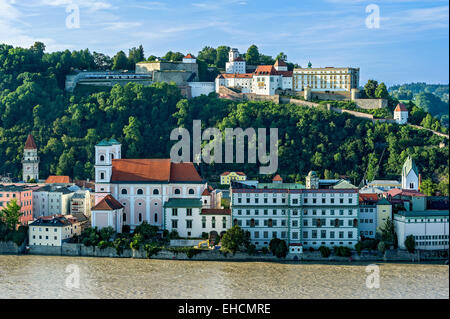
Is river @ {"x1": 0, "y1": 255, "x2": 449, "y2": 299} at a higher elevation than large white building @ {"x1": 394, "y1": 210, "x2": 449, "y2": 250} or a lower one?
lower

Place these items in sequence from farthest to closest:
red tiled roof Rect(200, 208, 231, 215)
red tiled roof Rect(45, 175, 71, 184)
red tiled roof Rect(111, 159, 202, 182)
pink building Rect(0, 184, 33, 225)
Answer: red tiled roof Rect(45, 175, 71, 184)
pink building Rect(0, 184, 33, 225)
red tiled roof Rect(111, 159, 202, 182)
red tiled roof Rect(200, 208, 231, 215)

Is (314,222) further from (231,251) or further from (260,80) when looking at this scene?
(260,80)

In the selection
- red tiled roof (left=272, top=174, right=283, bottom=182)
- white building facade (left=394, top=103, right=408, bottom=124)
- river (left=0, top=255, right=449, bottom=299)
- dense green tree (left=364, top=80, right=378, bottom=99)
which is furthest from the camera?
dense green tree (left=364, top=80, right=378, bottom=99)

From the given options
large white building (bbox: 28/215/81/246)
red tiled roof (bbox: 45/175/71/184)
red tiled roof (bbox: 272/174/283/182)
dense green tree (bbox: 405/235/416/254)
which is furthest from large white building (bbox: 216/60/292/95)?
dense green tree (bbox: 405/235/416/254)

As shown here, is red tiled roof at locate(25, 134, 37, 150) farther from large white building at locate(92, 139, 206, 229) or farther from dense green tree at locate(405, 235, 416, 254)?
dense green tree at locate(405, 235, 416, 254)

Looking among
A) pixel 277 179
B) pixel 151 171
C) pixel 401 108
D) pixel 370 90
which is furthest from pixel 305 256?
pixel 370 90

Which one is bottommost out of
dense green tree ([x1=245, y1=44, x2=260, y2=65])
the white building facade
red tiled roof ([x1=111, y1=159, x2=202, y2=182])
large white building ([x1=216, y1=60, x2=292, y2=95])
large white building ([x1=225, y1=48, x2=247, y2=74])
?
red tiled roof ([x1=111, y1=159, x2=202, y2=182])

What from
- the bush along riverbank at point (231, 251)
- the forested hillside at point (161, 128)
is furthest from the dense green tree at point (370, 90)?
the bush along riverbank at point (231, 251)

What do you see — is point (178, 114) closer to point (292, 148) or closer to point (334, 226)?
point (292, 148)
